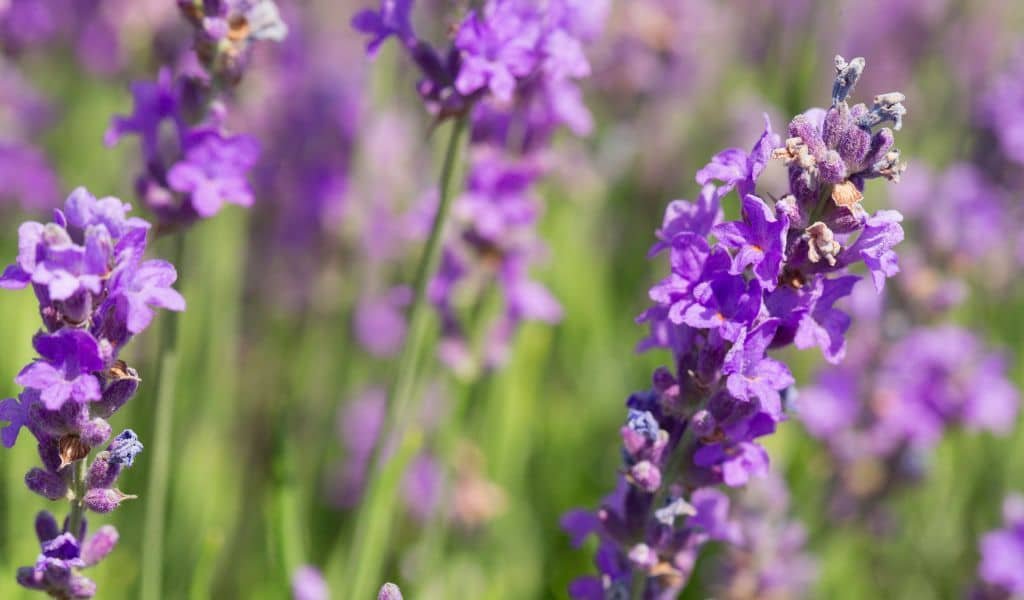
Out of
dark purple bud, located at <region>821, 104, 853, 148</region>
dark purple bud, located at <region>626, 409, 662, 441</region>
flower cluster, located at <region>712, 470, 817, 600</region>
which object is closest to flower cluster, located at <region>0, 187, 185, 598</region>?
dark purple bud, located at <region>626, 409, 662, 441</region>

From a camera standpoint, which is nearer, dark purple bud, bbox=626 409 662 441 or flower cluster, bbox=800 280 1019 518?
dark purple bud, bbox=626 409 662 441

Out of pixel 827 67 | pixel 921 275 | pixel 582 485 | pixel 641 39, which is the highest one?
pixel 827 67

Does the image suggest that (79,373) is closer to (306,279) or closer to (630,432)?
(630,432)

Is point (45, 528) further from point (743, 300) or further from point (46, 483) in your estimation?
point (743, 300)

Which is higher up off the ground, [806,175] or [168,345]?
[806,175]

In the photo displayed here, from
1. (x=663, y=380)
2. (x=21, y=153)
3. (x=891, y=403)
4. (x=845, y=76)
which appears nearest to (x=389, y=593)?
(x=663, y=380)

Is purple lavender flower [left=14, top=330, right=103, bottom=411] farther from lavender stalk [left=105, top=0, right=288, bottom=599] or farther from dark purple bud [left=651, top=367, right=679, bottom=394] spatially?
dark purple bud [left=651, top=367, right=679, bottom=394]

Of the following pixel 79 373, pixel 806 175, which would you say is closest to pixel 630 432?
pixel 806 175

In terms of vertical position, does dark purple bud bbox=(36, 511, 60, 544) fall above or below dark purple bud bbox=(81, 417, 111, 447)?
below
